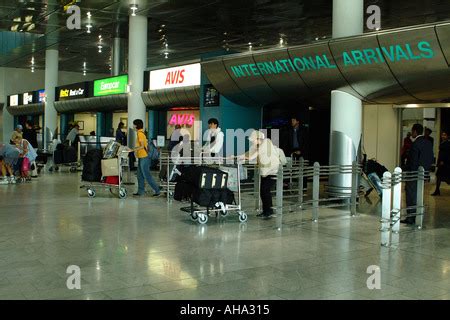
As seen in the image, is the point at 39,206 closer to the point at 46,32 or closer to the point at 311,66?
the point at 311,66

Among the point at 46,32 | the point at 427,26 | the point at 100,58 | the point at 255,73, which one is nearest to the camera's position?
the point at 427,26

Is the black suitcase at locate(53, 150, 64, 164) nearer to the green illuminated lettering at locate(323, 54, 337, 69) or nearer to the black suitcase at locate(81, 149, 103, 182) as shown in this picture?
the black suitcase at locate(81, 149, 103, 182)

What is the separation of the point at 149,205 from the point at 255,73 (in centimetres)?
425

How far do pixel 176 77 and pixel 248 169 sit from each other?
6.62 meters

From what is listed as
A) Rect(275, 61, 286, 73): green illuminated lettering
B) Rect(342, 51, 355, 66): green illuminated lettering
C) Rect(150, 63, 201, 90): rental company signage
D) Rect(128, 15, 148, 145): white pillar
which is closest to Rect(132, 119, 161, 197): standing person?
Rect(275, 61, 286, 73): green illuminated lettering

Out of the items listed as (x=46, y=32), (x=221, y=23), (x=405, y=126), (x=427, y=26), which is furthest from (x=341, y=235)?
(x=46, y=32)

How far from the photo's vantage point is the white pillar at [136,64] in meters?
18.4

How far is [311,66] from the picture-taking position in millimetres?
10922

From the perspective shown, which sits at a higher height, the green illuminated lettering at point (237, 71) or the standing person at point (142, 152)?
the green illuminated lettering at point (237, 71)

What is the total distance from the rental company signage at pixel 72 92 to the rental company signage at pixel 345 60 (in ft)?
43.2

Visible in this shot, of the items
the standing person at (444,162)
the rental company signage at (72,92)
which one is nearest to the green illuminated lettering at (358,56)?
the standing person at (444,162)

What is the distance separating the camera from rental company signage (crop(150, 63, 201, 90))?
16156 mm

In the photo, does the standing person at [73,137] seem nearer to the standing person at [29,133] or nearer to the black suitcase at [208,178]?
the standing person at [29,133]

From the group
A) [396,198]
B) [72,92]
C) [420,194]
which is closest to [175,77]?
[72,92]
